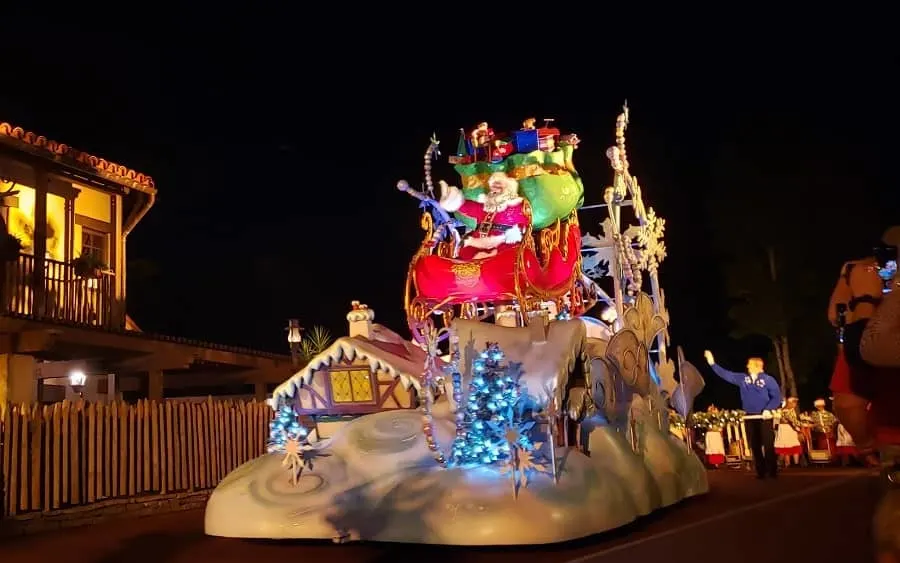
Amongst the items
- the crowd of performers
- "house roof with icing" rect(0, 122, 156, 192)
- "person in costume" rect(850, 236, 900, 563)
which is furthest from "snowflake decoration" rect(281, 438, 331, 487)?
the crowd of performers

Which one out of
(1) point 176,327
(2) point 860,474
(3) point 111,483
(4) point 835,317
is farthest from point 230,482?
(1) point 176,327

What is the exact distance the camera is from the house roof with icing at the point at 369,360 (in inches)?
381

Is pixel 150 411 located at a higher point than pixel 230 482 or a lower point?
higher

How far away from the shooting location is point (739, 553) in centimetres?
729

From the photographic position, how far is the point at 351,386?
1018 cm

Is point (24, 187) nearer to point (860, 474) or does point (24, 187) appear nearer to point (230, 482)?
point (230, 482)

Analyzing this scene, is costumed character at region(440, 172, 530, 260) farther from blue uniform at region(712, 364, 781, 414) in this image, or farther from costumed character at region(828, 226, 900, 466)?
costumed character at region(828, 226, 900, 466)

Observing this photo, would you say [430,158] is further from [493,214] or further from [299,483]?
[299,483]

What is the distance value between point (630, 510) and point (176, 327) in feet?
76.6

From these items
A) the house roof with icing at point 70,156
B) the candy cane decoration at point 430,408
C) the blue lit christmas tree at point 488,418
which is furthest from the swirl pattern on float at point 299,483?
the house roof with icing at point 70,156

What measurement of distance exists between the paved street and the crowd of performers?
4.48 m

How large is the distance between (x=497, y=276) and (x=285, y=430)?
10.9 feet

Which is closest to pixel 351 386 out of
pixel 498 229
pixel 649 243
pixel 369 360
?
pixel 369 360

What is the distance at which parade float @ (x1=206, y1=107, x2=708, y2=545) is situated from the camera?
26.6 feet
